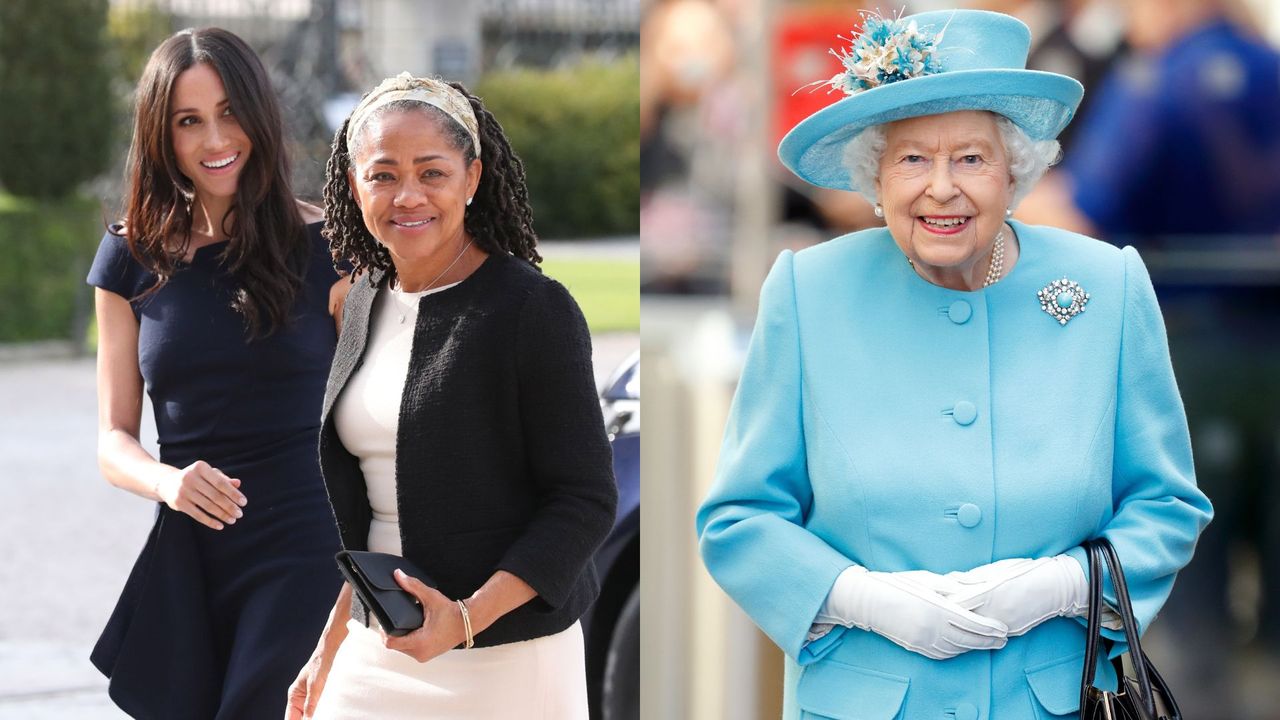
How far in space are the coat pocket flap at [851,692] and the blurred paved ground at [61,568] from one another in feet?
2.06

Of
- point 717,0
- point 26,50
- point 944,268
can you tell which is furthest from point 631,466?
point 26,50

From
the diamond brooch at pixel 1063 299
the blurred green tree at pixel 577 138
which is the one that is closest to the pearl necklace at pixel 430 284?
the blurred green tree at pixel 577 138

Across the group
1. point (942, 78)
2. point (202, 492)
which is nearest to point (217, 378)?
point (202, 492)

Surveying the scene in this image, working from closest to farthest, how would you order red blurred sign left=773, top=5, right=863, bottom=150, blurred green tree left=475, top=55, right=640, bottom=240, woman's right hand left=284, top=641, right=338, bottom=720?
woman's right hand left=284, top=641, right=338, bottom=720 → blurred green tree left=475, top=55, right=640, bottom=240 → red blurred sign left=773, top=5, right=863, bottom=150

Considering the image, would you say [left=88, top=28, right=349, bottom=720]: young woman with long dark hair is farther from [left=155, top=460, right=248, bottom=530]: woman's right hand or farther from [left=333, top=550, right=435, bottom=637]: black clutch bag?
[left=333, top=550, right=435, bottom=637]: black clutch bag

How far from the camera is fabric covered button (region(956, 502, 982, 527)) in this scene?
200 centimetres

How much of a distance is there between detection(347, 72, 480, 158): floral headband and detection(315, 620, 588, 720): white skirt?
0.68 meters

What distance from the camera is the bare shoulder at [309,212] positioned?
2490mm

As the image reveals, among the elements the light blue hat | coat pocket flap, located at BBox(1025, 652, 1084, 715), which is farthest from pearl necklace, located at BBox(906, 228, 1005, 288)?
coat pocket flap, located at BBox(1025, 652, 1084, 715)

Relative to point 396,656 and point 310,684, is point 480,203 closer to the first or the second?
point 396,656

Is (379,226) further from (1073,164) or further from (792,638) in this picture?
(1073,164)

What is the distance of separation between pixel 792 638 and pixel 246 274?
40.9 inches

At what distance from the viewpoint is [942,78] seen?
1.96 m

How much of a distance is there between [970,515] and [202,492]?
1.19 metres
